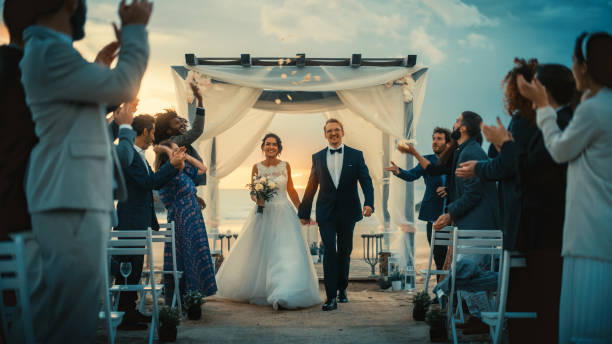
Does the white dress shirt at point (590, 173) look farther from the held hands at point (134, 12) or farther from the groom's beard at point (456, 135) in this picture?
the groom's beard at point (456, 135)

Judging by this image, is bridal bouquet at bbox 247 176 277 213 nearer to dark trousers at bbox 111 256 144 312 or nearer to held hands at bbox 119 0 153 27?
dark trousers at bbox 111 256 144 312

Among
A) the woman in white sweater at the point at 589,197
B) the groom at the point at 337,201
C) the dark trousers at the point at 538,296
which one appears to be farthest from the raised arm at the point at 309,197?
the woman in white sweater at the point at 589,197

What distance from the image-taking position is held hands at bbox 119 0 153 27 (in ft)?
5.55

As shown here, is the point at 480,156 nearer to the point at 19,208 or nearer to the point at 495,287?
the point at 495,287

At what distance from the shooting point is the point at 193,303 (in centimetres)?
437

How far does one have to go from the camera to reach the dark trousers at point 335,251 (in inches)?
199

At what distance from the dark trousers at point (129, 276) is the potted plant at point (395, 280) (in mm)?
3517

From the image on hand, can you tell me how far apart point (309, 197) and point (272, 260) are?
802 millimetres

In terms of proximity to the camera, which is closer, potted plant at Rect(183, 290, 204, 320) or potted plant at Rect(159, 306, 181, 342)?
potted plant at Rect(159, 306, 181, 342)

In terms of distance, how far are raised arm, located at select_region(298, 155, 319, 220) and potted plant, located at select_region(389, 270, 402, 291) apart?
5.80 ft

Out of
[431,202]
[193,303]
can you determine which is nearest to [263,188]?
[193,303]

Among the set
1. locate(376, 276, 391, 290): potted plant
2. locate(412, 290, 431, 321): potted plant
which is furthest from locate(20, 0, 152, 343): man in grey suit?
locate(376, 276, 391, 290): potted plant

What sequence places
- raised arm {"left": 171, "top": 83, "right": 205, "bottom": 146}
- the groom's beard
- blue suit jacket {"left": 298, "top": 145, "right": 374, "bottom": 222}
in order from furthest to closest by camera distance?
blue suit jacket {"left": 298, "top": 145, "right": 374, "bottom": 222}
raised arm {"left": 171, "top": 83, "right": 205, "bottom": 146}
the groom's beard

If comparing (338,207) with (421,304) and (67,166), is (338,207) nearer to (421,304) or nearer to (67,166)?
(421,304)
